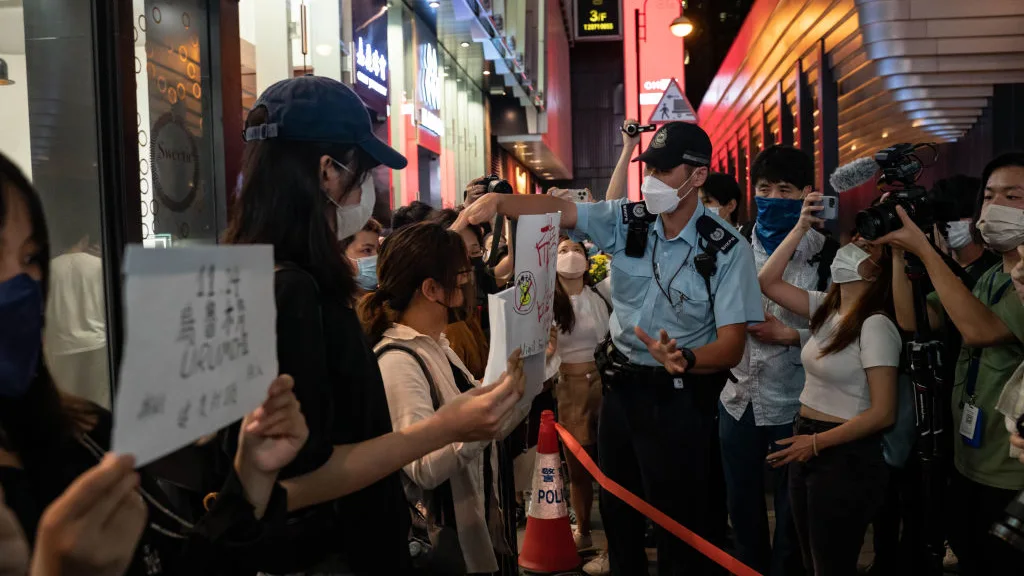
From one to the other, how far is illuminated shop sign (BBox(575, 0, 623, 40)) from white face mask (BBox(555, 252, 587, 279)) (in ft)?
51.4

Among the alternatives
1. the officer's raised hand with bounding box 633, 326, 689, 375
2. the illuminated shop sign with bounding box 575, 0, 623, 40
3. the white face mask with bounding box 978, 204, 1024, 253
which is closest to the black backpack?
the white face mask with bounding box 978, 204, 1024, 253

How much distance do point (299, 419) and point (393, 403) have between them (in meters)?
0.74

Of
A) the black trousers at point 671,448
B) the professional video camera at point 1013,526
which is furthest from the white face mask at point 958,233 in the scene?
the professional video camera at point 1013,526

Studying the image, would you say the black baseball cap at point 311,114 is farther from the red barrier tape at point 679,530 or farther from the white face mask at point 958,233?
the white face mask at point 958,233

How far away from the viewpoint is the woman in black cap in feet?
4.41

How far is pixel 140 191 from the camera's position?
279 cm

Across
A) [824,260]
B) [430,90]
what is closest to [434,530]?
[824,260]

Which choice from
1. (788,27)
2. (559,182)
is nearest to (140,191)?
(788,27)

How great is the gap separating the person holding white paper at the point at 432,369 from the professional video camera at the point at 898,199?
132cm

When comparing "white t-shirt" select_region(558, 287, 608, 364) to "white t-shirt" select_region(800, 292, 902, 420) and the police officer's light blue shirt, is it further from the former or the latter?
"white t-shirt" select_region(800, 292, 902, 420)

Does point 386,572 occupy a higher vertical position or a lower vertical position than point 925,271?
lower

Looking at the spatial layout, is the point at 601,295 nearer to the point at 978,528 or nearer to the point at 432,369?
the point at 978,528

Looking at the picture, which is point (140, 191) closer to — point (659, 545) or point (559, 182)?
point (659, 545)

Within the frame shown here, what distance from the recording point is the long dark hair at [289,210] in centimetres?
141
